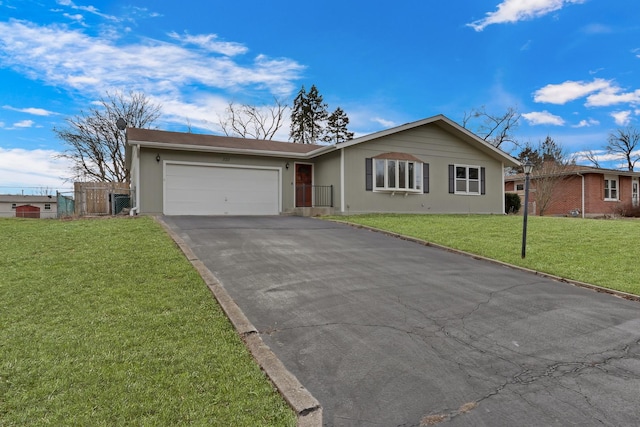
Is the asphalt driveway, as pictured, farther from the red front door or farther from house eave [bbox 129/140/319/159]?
the red front door

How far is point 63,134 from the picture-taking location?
29578 millimetres

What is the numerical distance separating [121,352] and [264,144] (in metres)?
16.0

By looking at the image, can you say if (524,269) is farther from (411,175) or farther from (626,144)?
(626,144)

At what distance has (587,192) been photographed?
24.1 metres

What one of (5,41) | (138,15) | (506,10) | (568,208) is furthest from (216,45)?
(568,208)

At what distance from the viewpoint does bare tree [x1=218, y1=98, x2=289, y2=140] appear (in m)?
35.2

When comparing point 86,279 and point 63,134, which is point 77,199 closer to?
point 86,279

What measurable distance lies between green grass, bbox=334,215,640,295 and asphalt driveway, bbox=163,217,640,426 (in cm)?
86

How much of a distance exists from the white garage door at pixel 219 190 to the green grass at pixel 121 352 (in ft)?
29.4

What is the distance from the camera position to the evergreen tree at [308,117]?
1576 inches

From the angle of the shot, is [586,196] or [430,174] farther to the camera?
[586,196]

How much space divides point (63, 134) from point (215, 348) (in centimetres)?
3285

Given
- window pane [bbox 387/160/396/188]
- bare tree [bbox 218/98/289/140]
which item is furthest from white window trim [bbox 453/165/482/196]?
bare tree [bbox 218/98/289/140]

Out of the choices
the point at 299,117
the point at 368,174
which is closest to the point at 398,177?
the point at 368,174
